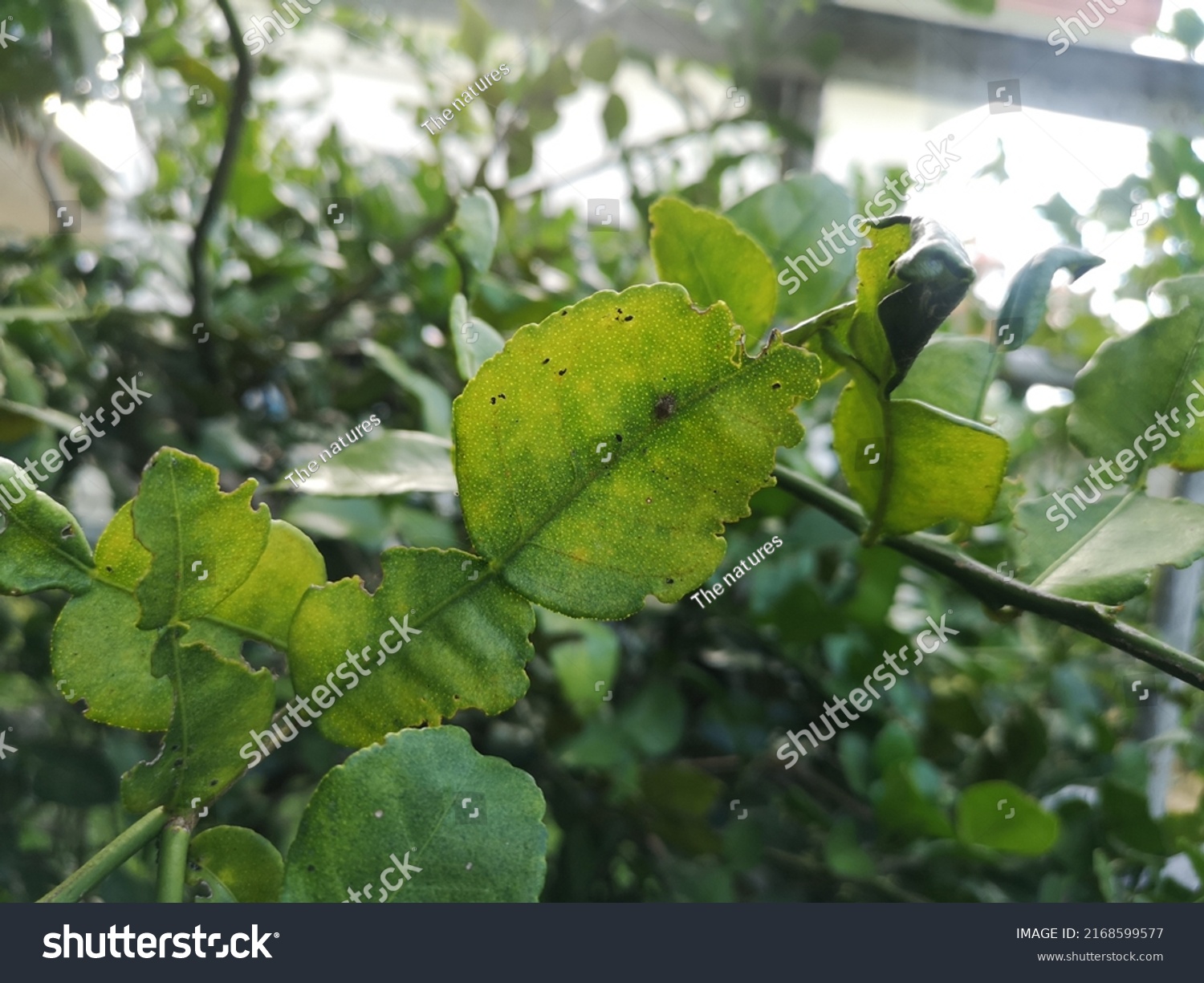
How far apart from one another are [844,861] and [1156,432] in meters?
0.29

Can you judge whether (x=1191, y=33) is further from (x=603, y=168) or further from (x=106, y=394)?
(x=106, y=394)

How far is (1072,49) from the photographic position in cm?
74

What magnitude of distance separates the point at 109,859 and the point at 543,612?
10.7 inches

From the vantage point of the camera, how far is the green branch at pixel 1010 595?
189mm

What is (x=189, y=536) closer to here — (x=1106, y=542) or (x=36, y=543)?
(x=36, y=543)

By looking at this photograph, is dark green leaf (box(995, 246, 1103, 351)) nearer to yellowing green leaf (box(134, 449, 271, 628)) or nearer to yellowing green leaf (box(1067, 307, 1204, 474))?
yellowing green leaf (box(1067, 307, 1204, 474))

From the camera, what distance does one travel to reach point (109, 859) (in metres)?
0.16

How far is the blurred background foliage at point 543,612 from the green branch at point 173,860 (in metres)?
0.19

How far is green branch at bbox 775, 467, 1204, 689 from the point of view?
0.19 metres

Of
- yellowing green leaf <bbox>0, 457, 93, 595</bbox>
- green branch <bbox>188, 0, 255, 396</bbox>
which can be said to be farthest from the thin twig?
yellowing green leaf <bbox>0, 457, 93, 595</bbox>

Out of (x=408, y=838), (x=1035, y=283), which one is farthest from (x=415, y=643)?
(x=1035, y=283)

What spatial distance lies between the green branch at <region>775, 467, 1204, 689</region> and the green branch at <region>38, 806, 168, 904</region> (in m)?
0.16

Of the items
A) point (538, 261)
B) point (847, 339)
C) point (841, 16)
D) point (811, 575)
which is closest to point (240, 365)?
point (538, 261)

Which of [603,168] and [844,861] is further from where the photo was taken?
[603,168]
